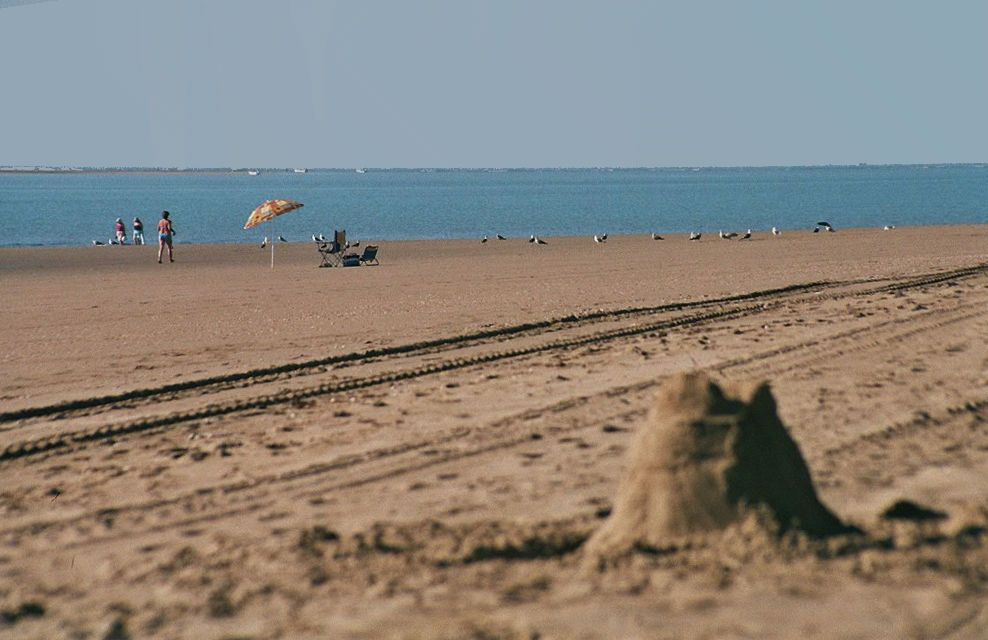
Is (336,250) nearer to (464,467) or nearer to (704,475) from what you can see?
(464,467)

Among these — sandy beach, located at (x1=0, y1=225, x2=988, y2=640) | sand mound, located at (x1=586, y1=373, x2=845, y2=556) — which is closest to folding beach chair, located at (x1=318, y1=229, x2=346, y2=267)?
sandy beach, located at (x1=0, y1=225, x2=988, y2=640)

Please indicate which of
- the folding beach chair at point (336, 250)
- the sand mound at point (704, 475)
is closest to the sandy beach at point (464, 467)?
the sand mound at point (704, 475)

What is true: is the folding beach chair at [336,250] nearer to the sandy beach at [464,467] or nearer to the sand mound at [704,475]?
the sandy beach at [464,467]

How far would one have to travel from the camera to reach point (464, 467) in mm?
6605

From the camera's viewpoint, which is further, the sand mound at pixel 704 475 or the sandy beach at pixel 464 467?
the sand mound at pixel 704 475

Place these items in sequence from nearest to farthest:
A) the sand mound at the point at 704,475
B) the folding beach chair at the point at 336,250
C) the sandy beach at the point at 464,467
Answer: the sandy beach at the point at 464,467 → the sand mound at the point at 704,475 → the folding beach chair at the point at 336,250

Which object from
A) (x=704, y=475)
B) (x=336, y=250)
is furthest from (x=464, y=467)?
(x=336, y=250)

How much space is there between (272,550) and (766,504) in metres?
2.26

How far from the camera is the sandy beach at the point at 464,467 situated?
4.49 m

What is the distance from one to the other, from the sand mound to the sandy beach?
0.34 ft

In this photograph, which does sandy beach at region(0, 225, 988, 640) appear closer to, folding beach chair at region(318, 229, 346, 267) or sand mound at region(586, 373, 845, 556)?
sand mound at region(586, 373, 845, 556)

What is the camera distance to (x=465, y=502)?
5.93 meters

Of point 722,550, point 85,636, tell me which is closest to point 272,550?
point 85,636

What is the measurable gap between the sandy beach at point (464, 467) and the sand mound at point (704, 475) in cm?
10
